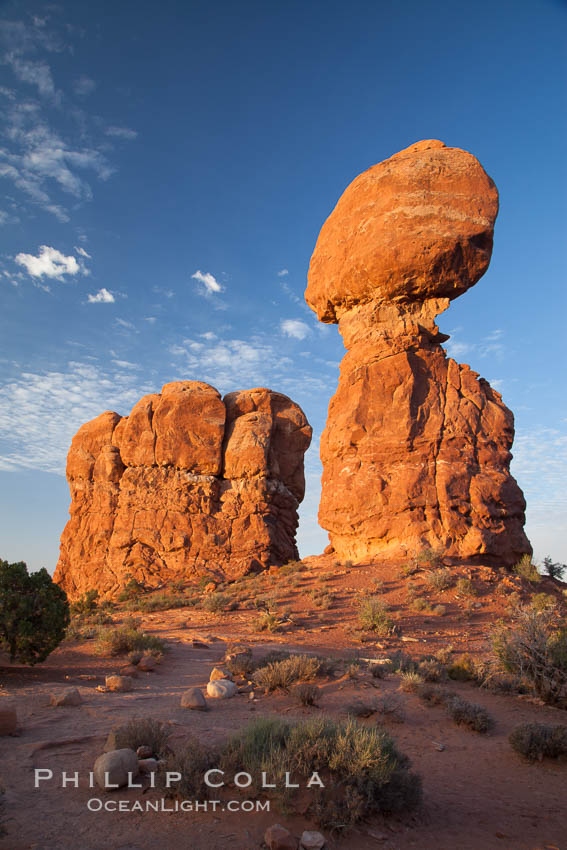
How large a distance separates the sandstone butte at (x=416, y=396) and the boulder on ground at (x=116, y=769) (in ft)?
45.9

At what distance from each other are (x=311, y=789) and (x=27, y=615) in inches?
235

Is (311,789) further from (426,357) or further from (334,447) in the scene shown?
(426,357)

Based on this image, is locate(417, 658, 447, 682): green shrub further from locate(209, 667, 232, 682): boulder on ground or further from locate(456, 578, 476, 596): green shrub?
locate(456, 578, 476, 596): green shrub

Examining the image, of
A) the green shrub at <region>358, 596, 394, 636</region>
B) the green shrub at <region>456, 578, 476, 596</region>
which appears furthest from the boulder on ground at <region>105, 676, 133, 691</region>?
the green shrub at <region>456, 578, 476, 596</region>

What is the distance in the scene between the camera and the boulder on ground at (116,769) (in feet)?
12.8

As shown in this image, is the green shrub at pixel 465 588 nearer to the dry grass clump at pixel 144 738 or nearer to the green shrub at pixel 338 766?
the green shrub at pixel 338 766

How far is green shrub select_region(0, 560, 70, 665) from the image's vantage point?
307 inches

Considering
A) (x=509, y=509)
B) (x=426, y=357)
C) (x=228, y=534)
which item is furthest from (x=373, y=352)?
(x=228, y=534)

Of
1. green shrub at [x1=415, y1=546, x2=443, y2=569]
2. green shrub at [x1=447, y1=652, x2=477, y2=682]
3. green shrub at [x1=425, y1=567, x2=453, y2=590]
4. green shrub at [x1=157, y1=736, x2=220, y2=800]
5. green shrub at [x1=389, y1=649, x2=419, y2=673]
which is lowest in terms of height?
green shrub at [x1=447, y1=652, x2=477, y2=682]

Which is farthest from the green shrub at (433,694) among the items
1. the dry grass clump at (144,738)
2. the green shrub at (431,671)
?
the dry grass clump at (144,738)

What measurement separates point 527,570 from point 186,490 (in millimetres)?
15265

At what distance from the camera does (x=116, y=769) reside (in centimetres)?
395

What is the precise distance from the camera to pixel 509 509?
58.2ft

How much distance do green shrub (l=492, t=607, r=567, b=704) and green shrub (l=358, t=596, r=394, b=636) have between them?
4.22m
